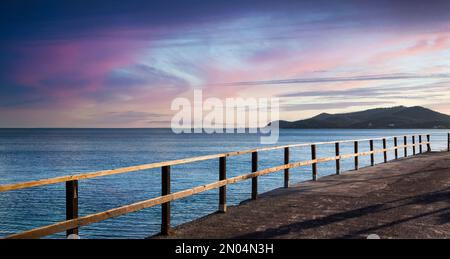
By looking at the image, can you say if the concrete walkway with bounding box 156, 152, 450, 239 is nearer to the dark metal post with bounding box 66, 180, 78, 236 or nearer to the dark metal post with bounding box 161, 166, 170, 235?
the dark metal post with bounding box 161, 166, 170, 235

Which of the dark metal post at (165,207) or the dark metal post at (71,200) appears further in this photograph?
the dark metal post at (165,207)

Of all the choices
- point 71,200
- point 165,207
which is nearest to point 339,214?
point 165,207

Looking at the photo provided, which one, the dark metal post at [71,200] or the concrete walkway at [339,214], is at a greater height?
the dark metal post at [71,200]

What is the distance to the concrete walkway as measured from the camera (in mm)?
7922

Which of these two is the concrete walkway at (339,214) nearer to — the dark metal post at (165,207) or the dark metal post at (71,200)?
the dark metal post at (165,207)

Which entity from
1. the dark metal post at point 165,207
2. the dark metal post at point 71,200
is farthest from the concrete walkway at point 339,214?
the dark metal post at point 71,200

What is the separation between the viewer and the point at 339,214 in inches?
378

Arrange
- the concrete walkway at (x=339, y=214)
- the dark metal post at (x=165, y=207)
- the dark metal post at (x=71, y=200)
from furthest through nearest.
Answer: the dark metal post at (x=165, y=207) → the concrete walkway at (x=339, y=214) → the dark metal post at (x=71, y=200)

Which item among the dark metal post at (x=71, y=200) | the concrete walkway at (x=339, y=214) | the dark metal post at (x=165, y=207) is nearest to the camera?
the dark metal post at (x=71, y=200)

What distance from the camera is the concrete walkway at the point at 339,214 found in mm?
7922

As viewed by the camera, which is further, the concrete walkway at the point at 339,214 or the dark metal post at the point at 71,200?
the concrete walkway at the point at 339,214

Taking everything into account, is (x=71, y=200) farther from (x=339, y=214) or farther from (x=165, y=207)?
(x=339, y=214)
